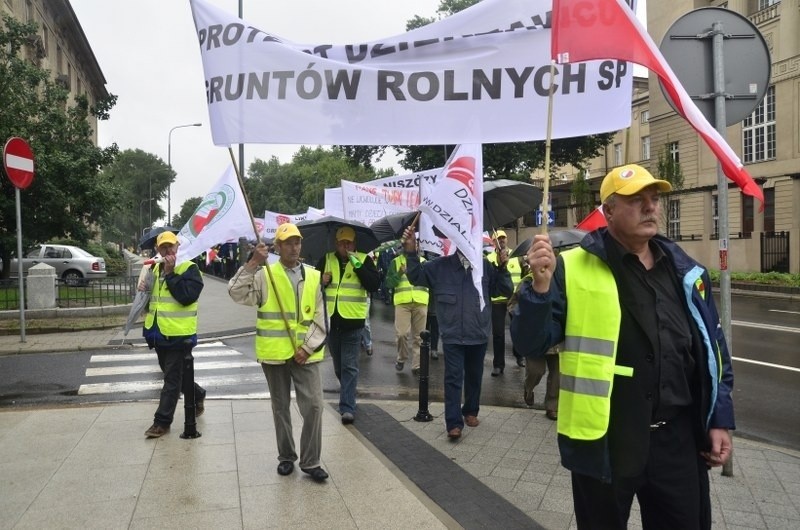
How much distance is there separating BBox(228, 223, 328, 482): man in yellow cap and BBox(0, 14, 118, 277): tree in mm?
13905

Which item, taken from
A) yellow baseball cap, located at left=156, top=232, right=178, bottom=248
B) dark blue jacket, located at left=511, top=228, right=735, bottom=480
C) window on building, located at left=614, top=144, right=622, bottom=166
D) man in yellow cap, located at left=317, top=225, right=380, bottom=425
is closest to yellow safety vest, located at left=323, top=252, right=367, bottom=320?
man in yellow cap, located at left=317, top=225, right=380, bottom=425

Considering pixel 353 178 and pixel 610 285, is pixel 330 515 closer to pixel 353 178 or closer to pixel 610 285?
pixel 610 285

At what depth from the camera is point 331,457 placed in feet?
17.3

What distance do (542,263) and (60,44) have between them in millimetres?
47915

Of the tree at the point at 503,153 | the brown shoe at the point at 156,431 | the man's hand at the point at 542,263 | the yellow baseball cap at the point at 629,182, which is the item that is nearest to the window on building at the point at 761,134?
the tree at the point at 503,153

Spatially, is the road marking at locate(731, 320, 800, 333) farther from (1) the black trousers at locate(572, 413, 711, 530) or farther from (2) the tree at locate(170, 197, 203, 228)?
(2) the tree at locate(170, 197, 203, 228)

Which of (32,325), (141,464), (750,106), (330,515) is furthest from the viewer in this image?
(32,325)

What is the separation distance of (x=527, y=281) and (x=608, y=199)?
50 cm

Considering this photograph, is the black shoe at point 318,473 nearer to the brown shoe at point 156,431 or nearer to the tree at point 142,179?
the brown shoe at point 156,431

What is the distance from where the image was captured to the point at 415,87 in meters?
4.26

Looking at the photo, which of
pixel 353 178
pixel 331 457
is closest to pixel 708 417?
pixel 331 457

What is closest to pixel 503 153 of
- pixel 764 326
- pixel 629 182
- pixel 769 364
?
pixel 764 326

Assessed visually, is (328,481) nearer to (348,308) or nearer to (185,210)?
(348,308)

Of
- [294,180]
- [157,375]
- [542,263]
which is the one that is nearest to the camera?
[542,263]
